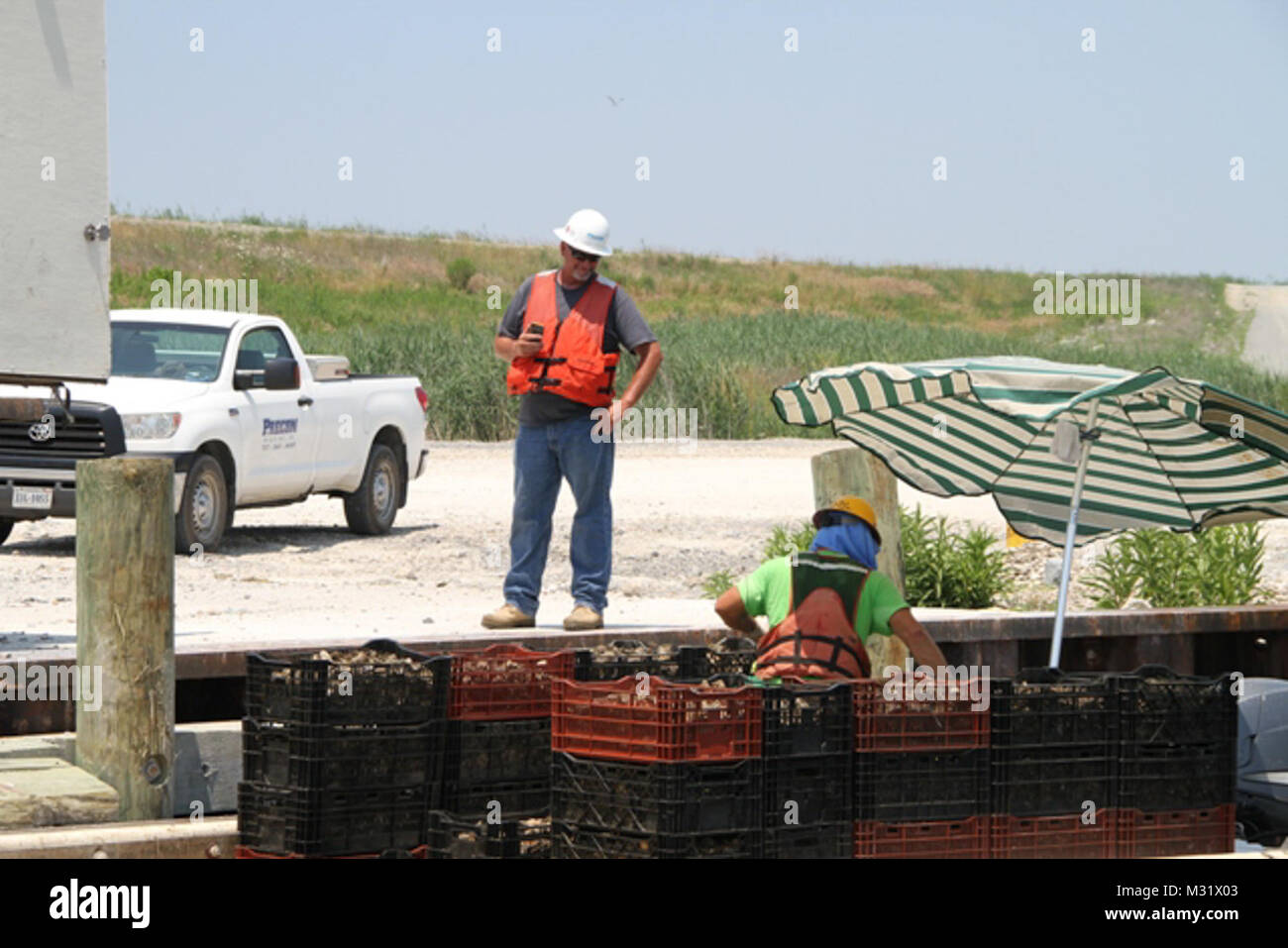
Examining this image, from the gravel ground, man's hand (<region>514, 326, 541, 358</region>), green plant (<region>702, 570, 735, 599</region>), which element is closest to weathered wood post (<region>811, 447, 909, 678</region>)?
the gravel ground

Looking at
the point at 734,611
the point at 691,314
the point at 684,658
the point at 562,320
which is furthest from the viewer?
the point at 691,314

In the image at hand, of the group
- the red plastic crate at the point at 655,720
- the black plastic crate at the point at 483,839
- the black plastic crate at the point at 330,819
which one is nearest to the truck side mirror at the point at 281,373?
the black plastic crate at the point at 330,819

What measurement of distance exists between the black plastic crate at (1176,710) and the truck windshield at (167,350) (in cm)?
1125

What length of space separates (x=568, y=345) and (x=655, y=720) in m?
4.20

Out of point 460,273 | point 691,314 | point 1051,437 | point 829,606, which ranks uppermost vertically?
point 460,273

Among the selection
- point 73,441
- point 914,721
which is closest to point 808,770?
point 914,721

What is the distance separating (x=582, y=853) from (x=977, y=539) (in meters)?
9.71

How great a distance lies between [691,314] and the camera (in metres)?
67.5

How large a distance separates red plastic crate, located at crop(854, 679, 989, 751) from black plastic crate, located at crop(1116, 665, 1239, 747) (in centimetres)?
64

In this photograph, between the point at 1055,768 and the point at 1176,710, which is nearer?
→ the point at 1055,768

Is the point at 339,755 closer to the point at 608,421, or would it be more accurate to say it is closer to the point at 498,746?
the point at 498,746

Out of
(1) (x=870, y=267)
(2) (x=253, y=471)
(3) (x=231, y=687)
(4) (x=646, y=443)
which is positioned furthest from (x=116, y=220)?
(3) (x=231, y=687)
